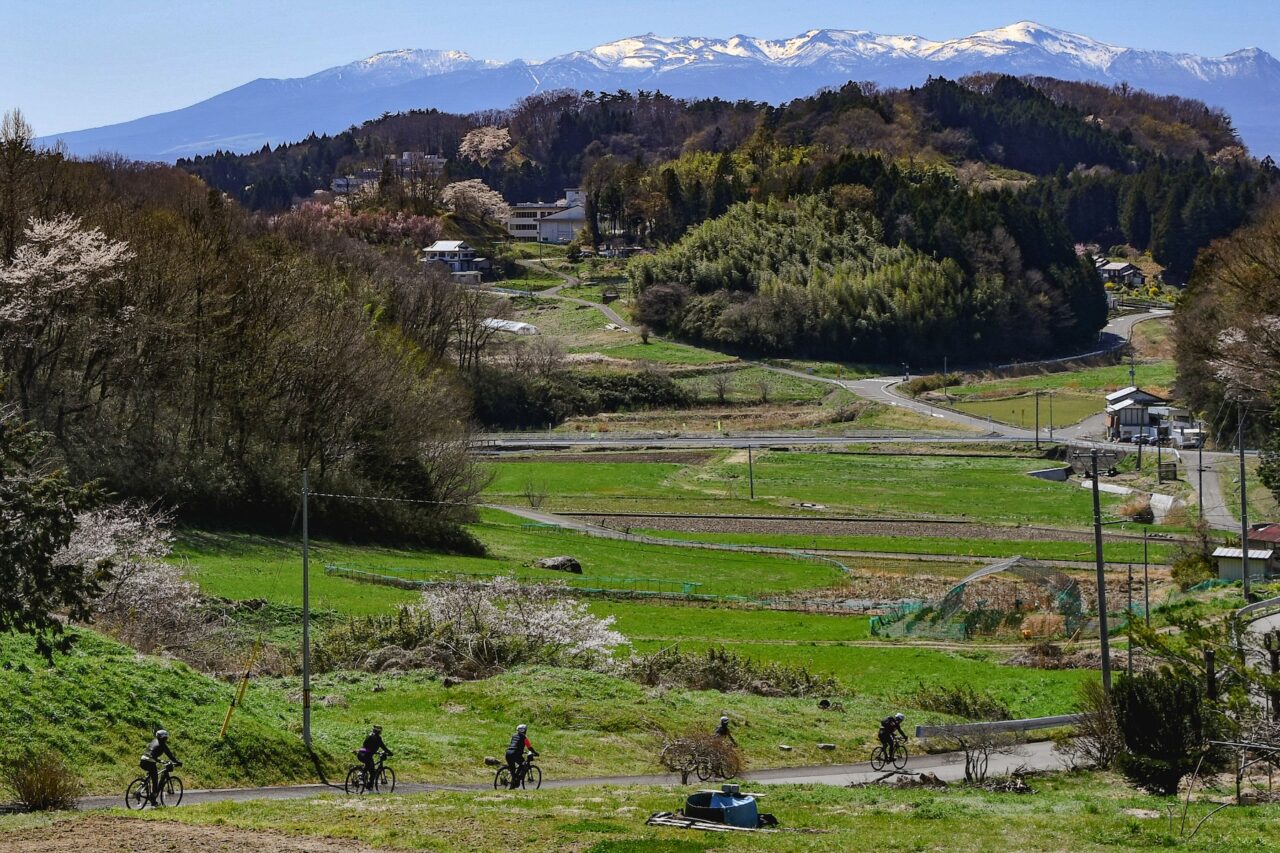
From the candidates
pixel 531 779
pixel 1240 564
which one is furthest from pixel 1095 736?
pixel 1240 564

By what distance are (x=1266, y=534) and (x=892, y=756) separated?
31237mm

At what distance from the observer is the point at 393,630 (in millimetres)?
37000

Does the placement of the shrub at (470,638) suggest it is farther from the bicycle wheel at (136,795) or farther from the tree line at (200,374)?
the tree line at (200,374)

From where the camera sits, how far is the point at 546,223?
185500mm

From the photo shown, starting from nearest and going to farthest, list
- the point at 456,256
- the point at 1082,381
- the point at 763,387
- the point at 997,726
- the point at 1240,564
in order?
the point at 997,726 < the point at 1240,564 < the point at 763,387 < the point at 1082,381 < the point at 456,256

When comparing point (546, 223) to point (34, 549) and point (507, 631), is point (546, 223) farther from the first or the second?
point (34, 549)

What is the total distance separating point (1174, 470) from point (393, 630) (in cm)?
5768

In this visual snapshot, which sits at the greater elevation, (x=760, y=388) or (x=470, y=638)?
(x=760, y=388)

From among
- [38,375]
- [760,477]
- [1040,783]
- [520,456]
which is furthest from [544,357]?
[1040,783]

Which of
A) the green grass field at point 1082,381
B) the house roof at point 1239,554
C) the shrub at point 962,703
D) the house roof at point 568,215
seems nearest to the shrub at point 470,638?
the shrub at point 962,703

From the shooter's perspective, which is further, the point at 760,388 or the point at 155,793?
the point at 760,388

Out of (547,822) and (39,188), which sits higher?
(39,188)

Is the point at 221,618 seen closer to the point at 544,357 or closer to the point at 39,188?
the point at 39,188

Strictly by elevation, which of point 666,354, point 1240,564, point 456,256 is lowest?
point 1240,564
